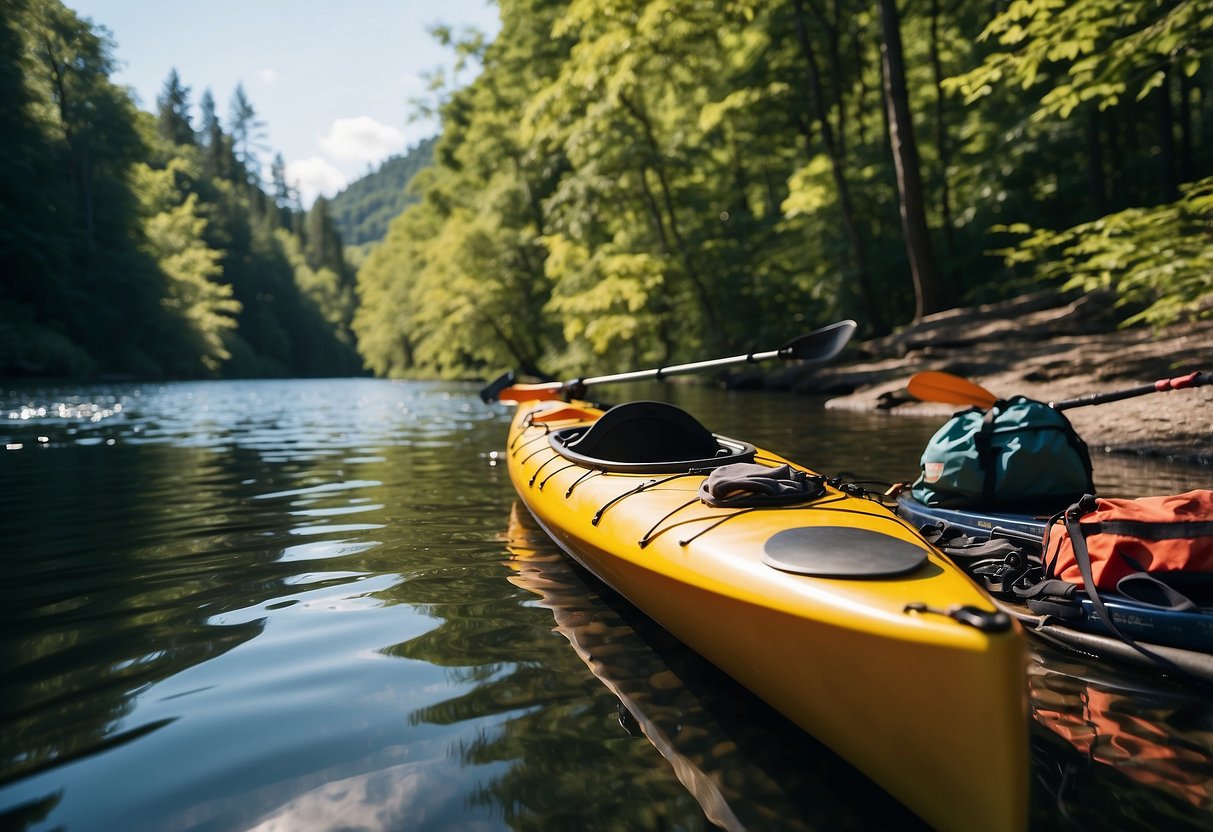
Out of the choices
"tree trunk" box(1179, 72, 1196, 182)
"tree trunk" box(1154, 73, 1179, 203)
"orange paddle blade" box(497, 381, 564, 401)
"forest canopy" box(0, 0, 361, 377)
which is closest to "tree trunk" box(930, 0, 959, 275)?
"tree trunk" box(1154, 73, 1179, 203)

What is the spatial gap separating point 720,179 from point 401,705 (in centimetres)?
2027

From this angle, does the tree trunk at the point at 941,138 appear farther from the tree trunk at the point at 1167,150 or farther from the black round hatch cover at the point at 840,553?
the black round hatch cover at the point at 840,553

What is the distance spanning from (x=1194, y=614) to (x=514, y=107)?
25629 millimetres

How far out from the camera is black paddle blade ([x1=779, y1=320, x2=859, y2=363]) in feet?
15.5

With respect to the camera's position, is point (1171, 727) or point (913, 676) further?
point (1171, 727)

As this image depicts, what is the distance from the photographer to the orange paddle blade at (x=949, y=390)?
14.8 ft

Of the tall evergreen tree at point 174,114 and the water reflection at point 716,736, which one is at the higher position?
the tall evergreen tree at point 174,114

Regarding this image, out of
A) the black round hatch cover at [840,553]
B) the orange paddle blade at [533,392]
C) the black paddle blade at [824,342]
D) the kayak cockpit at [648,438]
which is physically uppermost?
the black paddle blade at [824,342]

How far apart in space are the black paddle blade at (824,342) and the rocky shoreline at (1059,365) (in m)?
3.98

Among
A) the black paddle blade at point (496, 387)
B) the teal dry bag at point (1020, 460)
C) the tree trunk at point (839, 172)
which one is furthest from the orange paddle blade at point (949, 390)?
the tree trunk at point (839, 172)

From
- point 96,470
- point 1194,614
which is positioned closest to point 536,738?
point 1194,614

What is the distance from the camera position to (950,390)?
14.9ft

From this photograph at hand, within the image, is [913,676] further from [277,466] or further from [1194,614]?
[277,466]

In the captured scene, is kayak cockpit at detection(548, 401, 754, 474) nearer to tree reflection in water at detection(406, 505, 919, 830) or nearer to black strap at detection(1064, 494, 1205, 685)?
tree reflection in water at detection(406, 505, 919, 830)
